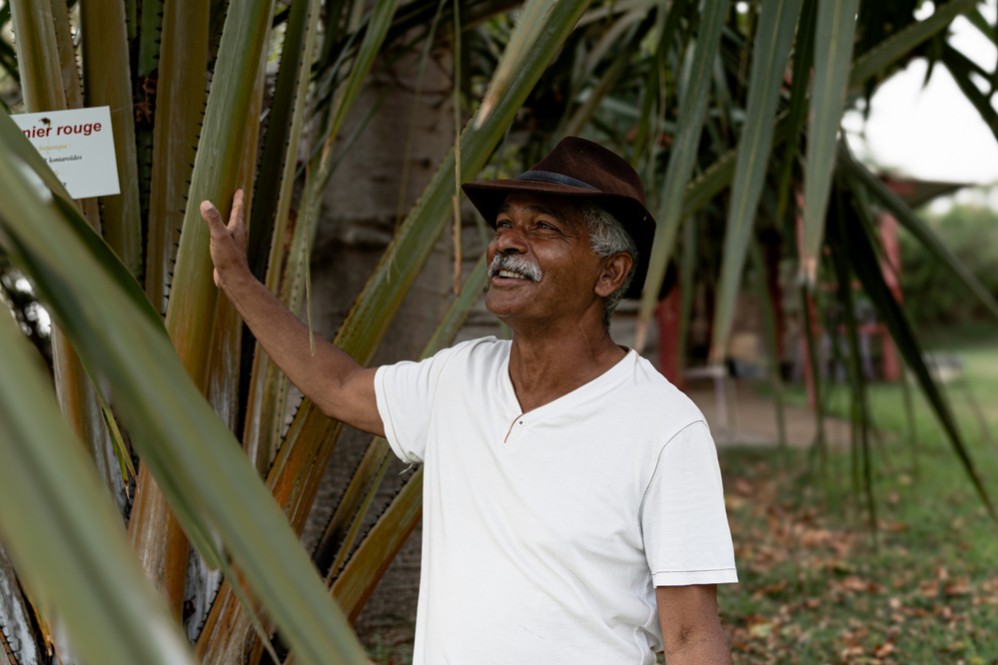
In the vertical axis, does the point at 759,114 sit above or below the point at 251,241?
below

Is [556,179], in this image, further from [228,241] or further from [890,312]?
[890,312]

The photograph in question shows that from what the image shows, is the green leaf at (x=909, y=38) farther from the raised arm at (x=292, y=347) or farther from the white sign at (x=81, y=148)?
the white sign at (x=81, y=148)

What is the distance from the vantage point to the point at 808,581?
4.83 metres

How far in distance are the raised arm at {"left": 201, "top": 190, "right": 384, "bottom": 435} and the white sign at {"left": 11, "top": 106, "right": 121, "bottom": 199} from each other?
0.21m

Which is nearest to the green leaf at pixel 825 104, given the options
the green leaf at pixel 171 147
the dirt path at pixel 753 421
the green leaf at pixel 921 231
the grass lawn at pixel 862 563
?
the green leaf at pixel 171 147

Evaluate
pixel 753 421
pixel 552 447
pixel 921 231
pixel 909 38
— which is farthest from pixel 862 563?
pixel 753 421

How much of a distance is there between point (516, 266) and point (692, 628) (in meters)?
0.60

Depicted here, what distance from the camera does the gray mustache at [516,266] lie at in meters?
1.71

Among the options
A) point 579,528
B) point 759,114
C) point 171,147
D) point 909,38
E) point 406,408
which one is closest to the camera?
point 759,114

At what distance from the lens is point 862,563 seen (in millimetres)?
5156

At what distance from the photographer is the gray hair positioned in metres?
1.76

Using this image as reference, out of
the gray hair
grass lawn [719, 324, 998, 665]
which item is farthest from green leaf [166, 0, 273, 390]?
grass lawn [719, 324, 998, 665]

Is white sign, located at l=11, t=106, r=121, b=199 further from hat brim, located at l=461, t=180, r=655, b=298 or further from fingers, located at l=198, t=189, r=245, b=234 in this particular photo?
hat brim, located at l=461, t=180, r=655, b=298

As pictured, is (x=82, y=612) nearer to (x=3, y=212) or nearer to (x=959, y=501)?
(x=3, y=212)
